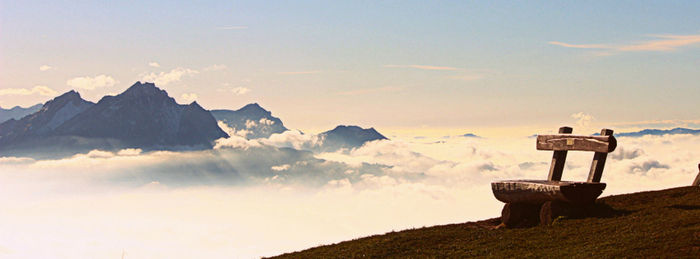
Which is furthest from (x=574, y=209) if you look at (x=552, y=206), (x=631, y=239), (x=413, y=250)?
(x=413, y=250)

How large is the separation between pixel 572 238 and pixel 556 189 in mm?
2998

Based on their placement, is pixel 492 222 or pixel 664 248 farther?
pixel 492 222

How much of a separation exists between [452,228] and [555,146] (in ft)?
21.5

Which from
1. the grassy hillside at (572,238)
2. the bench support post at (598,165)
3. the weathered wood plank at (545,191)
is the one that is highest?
the bench support post at (598,165)

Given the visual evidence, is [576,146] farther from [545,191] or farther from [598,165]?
[545,191]

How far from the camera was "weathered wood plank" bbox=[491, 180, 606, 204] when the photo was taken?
2775cm

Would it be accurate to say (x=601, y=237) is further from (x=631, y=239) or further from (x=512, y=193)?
(x=512, y=193)

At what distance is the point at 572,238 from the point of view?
25.3 m

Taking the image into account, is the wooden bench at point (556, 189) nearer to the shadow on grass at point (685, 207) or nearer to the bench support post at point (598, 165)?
the bench support post at point (598, 165)

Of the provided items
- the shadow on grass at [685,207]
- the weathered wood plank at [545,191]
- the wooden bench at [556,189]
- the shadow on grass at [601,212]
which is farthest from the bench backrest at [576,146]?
the shadow on grass at [685,207]

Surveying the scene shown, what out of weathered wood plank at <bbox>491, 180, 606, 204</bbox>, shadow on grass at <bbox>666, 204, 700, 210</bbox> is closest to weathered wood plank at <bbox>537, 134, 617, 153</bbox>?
weathered wood plank at <bbox>491, 180, 606, 204</bbox>

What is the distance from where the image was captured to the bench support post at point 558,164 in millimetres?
31438

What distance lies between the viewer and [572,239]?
25.1 m

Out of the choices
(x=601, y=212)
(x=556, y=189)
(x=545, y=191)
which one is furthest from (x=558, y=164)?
(x=556, y=189)
